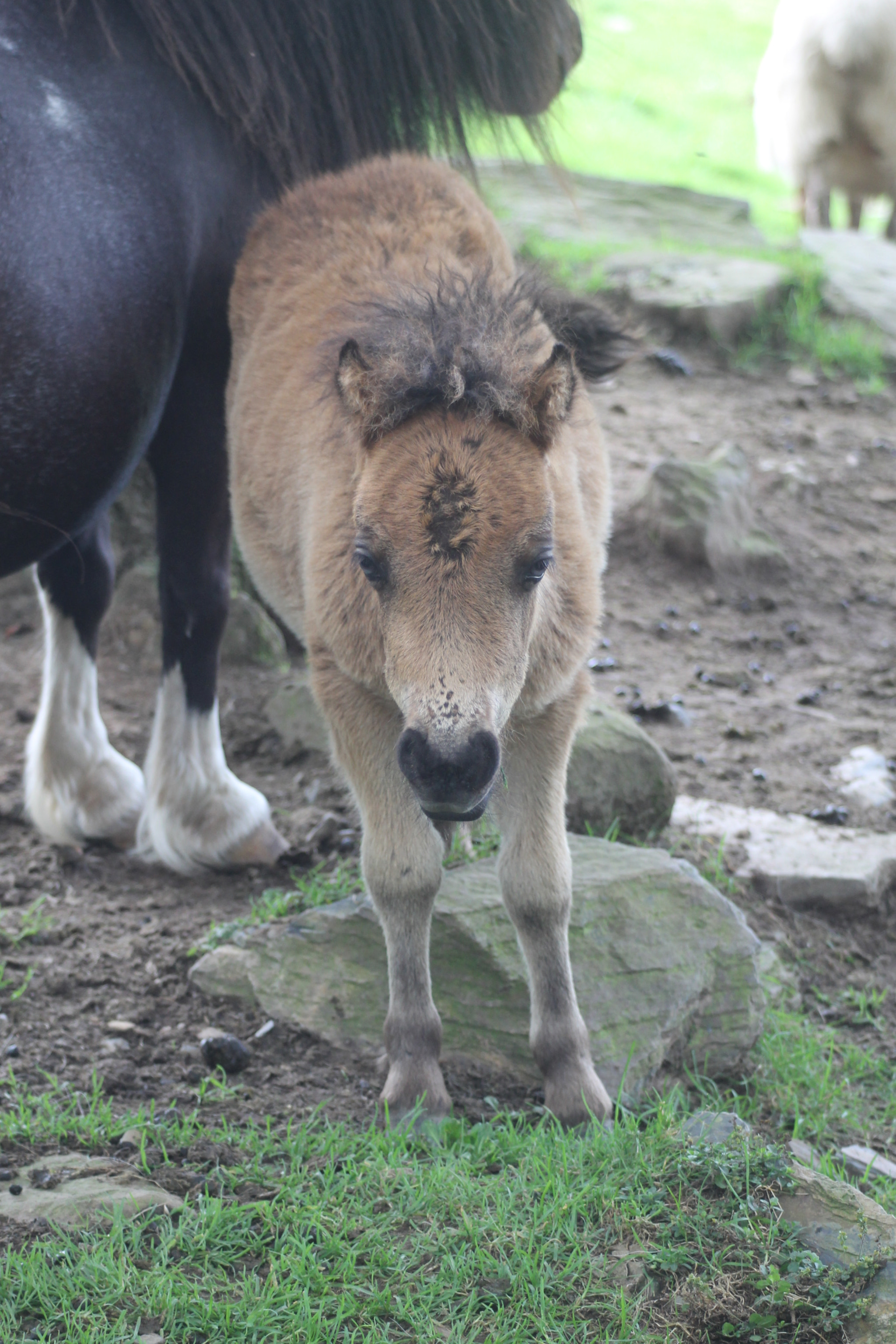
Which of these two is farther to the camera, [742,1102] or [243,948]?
[243,948]

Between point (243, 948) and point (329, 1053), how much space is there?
0.40 metres

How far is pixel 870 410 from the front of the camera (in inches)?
300

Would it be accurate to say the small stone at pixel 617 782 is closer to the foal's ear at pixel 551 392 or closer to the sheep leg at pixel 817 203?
the foal's ear at pixel 551 392

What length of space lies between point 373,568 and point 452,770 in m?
0.48

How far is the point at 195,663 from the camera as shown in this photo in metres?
A: 4.07

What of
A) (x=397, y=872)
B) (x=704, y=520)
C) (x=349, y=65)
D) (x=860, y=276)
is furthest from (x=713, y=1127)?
(x=860, y=276)

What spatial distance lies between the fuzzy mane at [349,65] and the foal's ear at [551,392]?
1511 mm

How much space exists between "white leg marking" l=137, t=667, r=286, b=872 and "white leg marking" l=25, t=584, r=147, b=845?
7.9 inches

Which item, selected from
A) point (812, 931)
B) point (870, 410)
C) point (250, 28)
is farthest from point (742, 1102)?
point (870, 410)

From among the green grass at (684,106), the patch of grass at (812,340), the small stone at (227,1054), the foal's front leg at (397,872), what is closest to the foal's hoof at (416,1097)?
the foal's front leg at (397,872)

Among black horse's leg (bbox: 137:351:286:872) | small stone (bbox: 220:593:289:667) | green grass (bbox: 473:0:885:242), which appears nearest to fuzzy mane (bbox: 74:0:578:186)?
black horse's leg (bbox: 137:351:286:872)

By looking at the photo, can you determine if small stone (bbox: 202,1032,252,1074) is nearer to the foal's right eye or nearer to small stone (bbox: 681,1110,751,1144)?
small stone (bbox: 681,1110,751,1144)

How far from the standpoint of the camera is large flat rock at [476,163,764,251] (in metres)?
9.74

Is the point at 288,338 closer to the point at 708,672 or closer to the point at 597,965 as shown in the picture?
the point at 597,965
